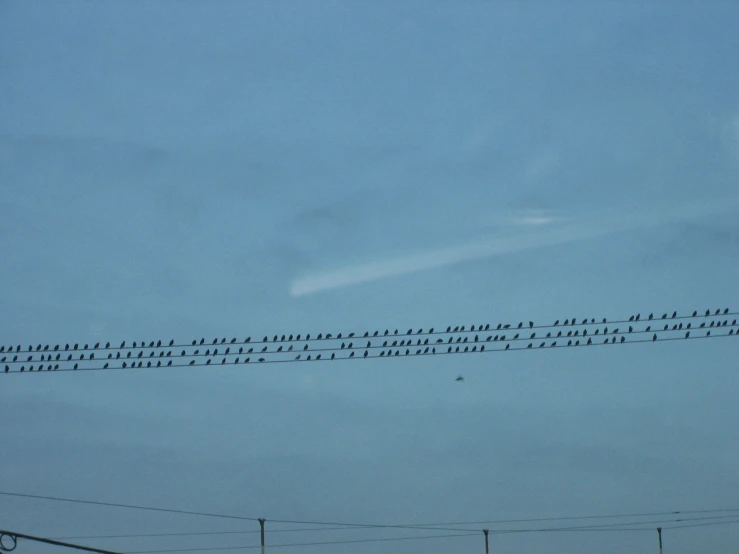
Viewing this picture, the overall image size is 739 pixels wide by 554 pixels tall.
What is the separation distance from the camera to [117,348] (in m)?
80.1

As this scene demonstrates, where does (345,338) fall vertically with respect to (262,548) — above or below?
above

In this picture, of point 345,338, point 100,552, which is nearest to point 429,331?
point 345,338

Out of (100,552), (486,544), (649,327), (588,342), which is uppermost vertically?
(649,327)

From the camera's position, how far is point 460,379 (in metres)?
83.7

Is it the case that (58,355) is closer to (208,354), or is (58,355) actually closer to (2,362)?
(2,362)

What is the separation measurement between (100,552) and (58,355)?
60041 millimetres

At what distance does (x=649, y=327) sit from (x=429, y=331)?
26.2m

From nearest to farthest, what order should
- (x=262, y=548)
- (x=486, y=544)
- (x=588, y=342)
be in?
(x=262, y=548)
(x=486, y=544)
(x=588, y=342)

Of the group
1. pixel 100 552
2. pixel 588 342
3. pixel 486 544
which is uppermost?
pixel 588 342

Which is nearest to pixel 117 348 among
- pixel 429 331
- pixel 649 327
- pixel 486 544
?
pixel 429 331

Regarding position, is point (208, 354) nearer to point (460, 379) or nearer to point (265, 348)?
point (265, 348)

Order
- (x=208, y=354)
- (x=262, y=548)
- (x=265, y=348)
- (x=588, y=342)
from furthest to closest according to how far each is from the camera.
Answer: (x=265, y=348), (x=208, y=354), (x=588, y=342), (x=262, y=548)

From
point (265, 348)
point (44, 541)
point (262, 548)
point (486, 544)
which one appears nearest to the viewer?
point (44, 541)

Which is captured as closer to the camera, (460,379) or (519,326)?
(460,379)
